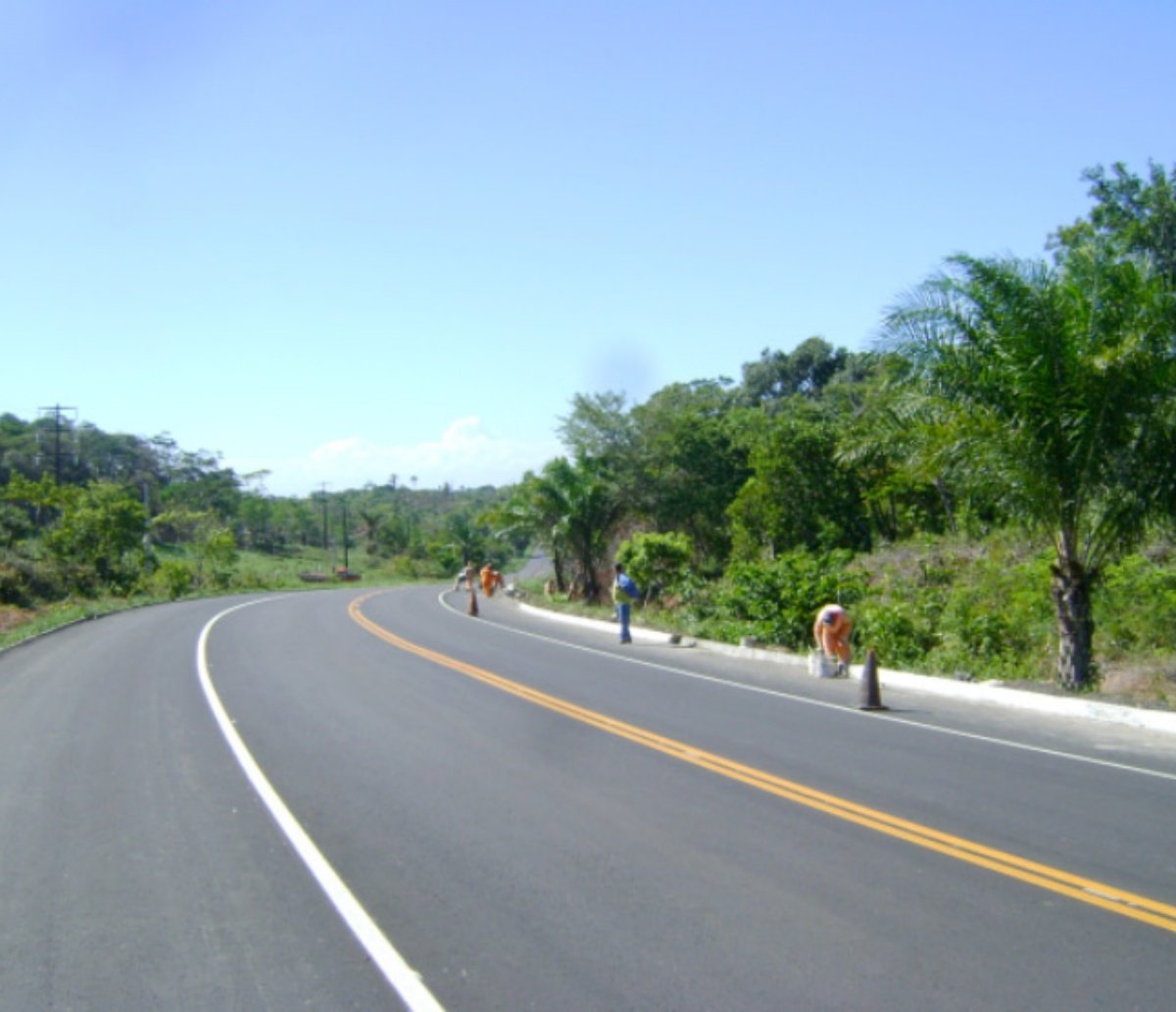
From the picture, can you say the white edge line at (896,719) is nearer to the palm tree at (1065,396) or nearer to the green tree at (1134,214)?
the palm tree at (1065,396)

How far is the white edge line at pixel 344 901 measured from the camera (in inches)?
208

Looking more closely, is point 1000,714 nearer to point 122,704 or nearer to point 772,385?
point 122,704

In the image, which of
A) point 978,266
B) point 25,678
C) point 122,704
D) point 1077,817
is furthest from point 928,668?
point 25,678

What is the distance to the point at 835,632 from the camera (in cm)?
1728

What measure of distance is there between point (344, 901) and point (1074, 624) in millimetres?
11310

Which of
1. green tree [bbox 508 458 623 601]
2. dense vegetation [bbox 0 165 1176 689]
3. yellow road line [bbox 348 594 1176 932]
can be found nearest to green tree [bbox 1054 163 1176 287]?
dense vegetation [bbox 0 165 1176 689]

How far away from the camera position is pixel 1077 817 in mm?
8219

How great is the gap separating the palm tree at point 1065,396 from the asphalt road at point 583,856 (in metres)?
3.06

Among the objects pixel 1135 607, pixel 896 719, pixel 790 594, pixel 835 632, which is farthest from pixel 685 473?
pixel 896 719

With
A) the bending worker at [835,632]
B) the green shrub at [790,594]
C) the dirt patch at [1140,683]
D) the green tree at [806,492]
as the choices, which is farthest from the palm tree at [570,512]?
the dirt patch at [1140,683]

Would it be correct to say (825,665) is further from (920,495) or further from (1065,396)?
(920,495)

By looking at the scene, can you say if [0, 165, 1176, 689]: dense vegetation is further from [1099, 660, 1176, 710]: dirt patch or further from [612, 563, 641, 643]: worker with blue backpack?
[612, 563, 641, 643]: worker with blue backpack

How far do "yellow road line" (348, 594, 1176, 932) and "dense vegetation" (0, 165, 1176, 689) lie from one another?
20.3ft

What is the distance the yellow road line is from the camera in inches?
248
